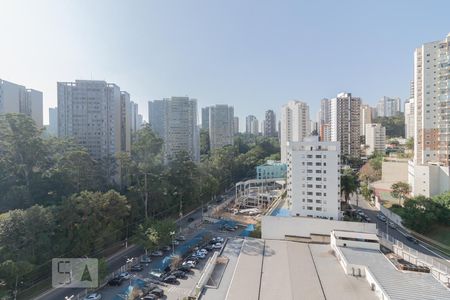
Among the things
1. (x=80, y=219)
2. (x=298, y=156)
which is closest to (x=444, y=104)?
(x=298, y=156)

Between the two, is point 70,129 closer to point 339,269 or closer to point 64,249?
point 64,249

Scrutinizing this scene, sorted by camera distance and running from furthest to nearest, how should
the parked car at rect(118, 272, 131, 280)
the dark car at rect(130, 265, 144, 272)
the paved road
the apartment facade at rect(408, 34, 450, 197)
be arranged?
the apartment facade at rect(408, 34, 450, 197) < the paved road < the dark car at rect(130, 265, 144, 272) < the parked car at rect(118, 272, 131, 280)

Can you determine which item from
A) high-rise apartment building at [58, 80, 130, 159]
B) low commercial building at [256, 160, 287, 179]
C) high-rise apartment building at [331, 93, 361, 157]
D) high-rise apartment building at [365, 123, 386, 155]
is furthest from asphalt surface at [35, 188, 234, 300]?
high-rise apartment building at [365, 123, 386, 155]

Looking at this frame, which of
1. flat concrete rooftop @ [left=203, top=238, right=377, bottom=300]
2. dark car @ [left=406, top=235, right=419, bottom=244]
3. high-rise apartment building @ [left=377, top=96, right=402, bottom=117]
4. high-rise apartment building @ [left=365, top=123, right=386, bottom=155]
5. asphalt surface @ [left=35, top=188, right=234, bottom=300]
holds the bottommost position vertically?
asphalt surface @ [left=35, top=188, right=234, bottom=300]

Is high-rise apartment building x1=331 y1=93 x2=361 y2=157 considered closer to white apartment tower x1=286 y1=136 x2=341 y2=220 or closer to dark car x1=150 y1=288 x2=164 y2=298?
white apartment tower x1=286 y1=136 x2=341 y2=220

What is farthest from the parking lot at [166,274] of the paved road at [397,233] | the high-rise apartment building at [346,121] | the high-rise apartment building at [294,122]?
the high-rise apartment building at [346,121]

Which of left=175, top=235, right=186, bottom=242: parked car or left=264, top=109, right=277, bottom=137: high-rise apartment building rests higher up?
left=264, top=109, right=277, bottom=137: high-rise apartment building

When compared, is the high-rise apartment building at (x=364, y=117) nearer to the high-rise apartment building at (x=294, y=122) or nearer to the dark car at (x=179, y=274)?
the high-rise apartment building at (x=294, y=122)
